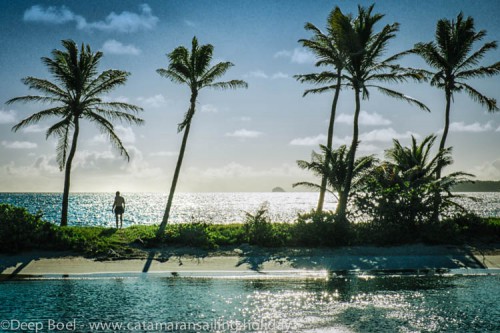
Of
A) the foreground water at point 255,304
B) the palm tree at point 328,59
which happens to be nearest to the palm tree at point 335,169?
the palm tree at point 328,59

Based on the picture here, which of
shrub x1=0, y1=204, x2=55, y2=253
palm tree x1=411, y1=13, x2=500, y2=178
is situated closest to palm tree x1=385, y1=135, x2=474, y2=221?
palm tree x1=411, y1=13, x2=500, y2=178

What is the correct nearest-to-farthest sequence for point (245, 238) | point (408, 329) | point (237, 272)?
point (408, 329)
point (237, 272)
point (245, 238)

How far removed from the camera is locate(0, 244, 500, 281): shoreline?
12.2m

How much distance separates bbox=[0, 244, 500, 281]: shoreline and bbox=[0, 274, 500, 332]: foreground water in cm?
106

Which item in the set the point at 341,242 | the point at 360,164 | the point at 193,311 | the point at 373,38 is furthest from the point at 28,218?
the point at 373,38

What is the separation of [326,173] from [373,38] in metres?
7.81

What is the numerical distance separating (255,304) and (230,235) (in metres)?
7.81

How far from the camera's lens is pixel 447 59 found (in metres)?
23.2

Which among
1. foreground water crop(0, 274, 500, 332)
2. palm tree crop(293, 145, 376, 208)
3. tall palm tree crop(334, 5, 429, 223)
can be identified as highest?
tall palm tree crop(334, 5, 429, 223)

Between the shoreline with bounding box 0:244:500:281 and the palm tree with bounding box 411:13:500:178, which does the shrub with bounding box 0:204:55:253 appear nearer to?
the shoreline with bounding box 0:244:500:281

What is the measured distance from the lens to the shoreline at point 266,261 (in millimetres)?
12188

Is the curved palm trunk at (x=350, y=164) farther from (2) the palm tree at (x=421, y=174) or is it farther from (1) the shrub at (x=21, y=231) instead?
(1) the shrub at (x=21, y=231)

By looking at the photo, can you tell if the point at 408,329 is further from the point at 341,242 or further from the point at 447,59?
the point at 447,59

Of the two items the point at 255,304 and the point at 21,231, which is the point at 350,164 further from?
the point at 21,231
